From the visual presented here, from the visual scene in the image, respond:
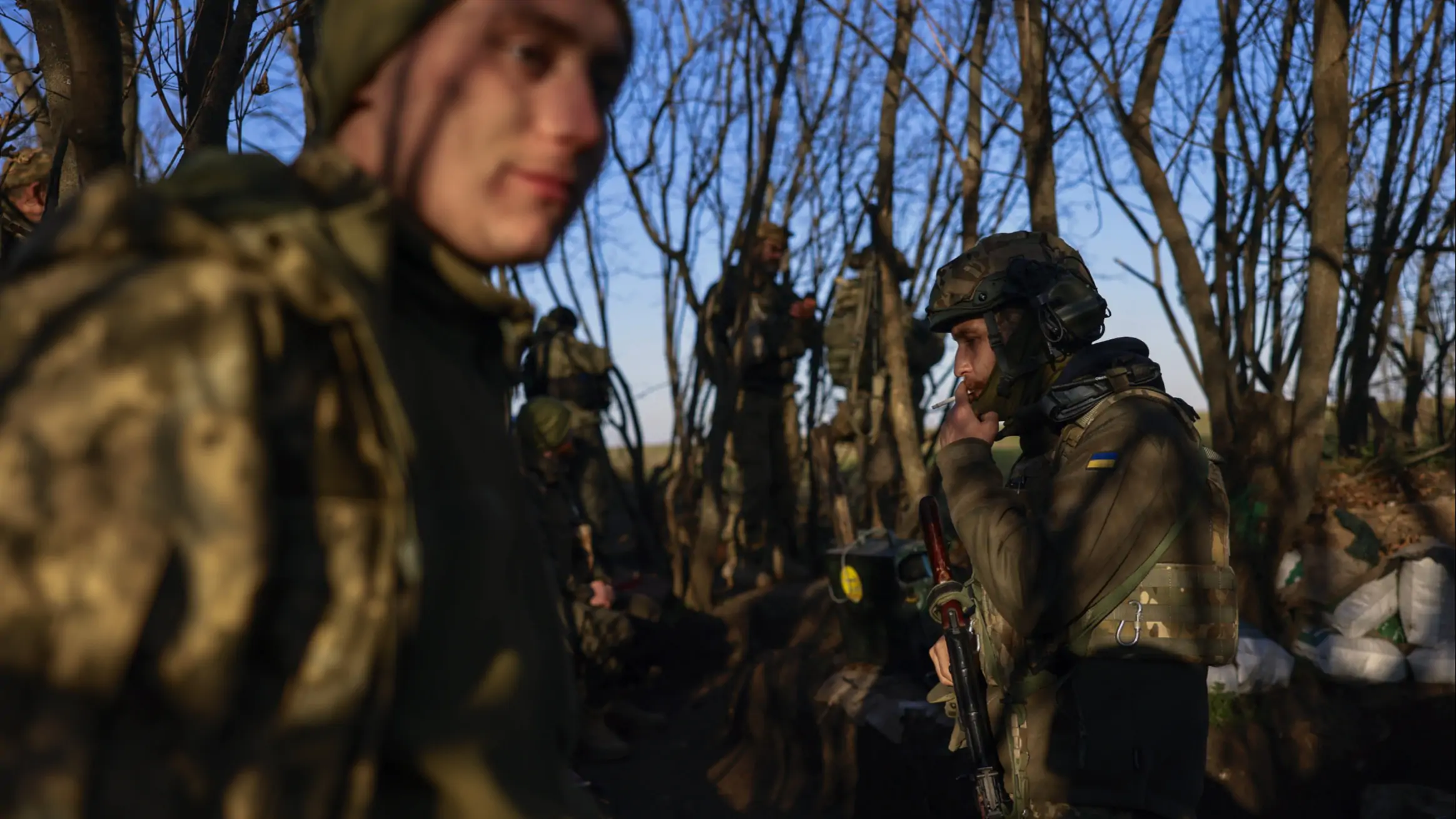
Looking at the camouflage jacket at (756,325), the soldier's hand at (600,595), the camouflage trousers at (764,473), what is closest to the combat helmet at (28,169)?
the soldier's hand at (600,595)

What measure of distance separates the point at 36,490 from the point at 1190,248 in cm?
694

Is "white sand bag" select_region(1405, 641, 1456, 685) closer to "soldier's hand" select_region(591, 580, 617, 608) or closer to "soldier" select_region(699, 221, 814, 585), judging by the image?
"soldier's hand" select_region(591, 580, 617, 608)

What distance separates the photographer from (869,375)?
11445 mm

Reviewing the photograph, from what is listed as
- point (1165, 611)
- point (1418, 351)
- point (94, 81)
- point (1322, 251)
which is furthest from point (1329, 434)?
point (94, 81)

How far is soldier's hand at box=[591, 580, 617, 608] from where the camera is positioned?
29.0 ft

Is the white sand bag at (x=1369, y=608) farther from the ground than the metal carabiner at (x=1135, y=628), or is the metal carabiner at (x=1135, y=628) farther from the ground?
the metal carabiner at (x=1135, y=628)

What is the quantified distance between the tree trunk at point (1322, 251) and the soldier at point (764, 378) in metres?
4.79

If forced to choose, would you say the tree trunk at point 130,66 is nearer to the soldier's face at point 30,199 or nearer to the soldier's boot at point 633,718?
the soldier's face at point 30,199

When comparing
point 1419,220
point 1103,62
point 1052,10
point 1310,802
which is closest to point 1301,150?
point 1419,220

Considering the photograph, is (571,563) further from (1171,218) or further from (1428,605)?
(1428,605)

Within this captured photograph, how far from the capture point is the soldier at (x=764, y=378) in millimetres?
11188

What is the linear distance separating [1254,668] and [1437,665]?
3.44 ft

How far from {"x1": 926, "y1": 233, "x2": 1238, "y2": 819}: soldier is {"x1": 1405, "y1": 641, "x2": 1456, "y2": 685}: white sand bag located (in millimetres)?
3995

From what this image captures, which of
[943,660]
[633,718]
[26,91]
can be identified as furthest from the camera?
[633,718]
